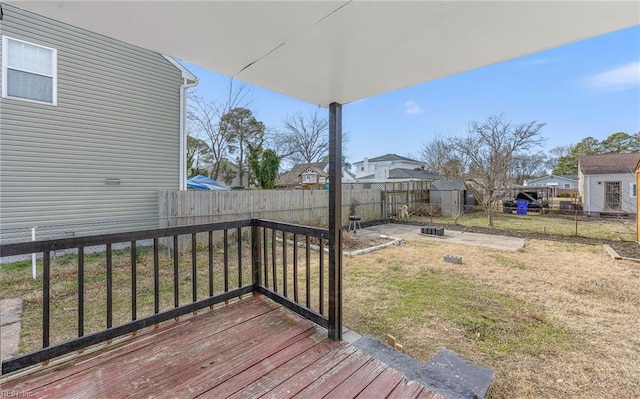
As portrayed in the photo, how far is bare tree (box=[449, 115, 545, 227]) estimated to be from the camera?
10430 millimetres

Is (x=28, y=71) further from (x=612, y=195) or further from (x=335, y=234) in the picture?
(x=612, y=195)

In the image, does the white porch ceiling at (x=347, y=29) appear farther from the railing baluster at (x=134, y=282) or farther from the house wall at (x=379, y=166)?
the house wall at (x=379, y=166)

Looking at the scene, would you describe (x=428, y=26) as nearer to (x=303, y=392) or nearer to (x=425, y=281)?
(x=303, y=392)

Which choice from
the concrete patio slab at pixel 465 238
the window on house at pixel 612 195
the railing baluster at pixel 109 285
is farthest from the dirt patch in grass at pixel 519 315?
the window on house at pixel 612 195

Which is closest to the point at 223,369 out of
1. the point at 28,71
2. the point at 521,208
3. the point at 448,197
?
the point at 28,71

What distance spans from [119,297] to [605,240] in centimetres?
1049

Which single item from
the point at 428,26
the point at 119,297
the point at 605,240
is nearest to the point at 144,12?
the point at 428,26

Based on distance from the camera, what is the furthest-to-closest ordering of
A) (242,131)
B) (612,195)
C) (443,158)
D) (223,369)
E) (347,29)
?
(443,158) < (242,131) < (612,195) < (223,369) < (347,29)

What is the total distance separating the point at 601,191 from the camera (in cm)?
1358

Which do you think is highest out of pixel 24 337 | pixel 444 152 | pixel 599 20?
pixel 444 152

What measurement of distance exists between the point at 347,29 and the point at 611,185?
18.5 m

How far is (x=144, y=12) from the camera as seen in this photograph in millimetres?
1228

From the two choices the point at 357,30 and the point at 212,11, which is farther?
the point at 357,30

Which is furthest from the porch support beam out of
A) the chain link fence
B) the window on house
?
the window on house
